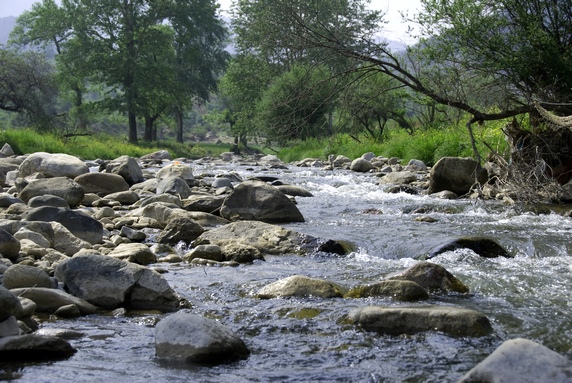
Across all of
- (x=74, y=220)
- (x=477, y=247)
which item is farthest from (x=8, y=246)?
(x=477, y=247)

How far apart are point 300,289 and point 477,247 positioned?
262 cm

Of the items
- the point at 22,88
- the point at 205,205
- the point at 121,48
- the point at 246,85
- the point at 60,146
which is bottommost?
the point at 205,205

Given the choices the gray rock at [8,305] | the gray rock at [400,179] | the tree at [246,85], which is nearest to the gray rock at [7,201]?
the gray rock at [8,305]

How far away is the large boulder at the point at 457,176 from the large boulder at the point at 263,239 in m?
5.75

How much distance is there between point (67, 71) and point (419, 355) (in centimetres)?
4240

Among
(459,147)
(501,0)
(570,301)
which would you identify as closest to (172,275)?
(570,301)

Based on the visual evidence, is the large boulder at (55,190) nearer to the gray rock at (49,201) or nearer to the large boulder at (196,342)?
the gray rock at (49,201)

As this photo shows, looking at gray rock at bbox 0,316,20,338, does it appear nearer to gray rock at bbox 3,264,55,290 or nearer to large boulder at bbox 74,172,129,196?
gray rock at bbox 3,264,55,290

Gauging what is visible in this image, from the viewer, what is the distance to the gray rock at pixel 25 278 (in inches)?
195

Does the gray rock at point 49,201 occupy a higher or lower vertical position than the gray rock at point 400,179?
higher

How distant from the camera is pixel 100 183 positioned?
11.8m

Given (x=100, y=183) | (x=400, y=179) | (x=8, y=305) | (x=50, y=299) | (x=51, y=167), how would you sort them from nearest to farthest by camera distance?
1. (x=8, y=305)
2. (x=50, y=299)
3. (x=100, y=183)
4. (x=51, y=167)
5. (x=400, y=179)

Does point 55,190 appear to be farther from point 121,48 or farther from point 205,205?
point 121,48

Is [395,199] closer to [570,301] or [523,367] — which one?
[570,301]
